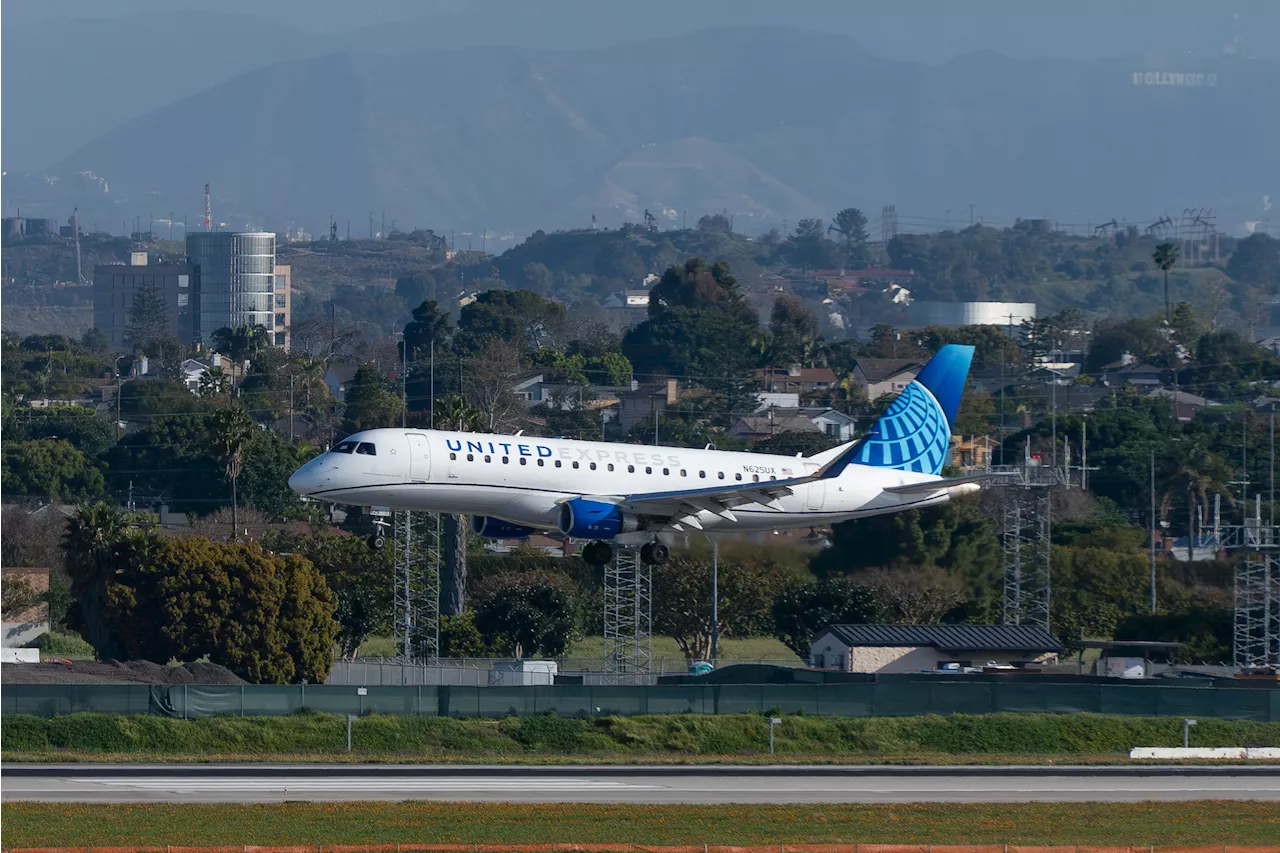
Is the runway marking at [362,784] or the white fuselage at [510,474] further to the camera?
the white fuselage at [510,474]

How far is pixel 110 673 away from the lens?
78312mm

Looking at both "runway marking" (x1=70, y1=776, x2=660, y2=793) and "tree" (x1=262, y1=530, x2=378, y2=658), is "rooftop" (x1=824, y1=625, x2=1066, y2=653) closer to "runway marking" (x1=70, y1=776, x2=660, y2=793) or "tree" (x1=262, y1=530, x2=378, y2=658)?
"tree" (x1=262, y1=530, x2=378, y2=658)

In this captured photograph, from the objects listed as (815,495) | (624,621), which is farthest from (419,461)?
(624,621)

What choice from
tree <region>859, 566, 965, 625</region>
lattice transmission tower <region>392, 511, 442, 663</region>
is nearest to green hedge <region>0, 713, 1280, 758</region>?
lattice transmission tower <region>392, 511, 442, 663</region>

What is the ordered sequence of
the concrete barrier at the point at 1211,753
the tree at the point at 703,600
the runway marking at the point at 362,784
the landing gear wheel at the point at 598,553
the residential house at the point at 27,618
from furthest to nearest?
the residential house at the point at 27,618, the tree at the point at 703,600, the landing gear wheel at the point at 598,553, the concrete barrier at the point at 1211,753, the runway marking at the point at 362,784

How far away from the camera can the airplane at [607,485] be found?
2483 inches

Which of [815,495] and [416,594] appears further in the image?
[416,594]

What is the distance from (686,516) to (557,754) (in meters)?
10.5

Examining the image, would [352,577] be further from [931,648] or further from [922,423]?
[922,423]

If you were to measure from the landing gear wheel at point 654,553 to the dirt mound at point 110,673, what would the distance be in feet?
71.2

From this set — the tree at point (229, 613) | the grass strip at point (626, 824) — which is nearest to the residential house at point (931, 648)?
the tree at point (229, 613)

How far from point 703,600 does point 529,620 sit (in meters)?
11.1

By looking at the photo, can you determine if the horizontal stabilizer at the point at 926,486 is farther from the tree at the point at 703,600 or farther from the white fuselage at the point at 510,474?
the tree at the point at 703,600

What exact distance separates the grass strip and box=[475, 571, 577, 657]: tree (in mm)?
63640
